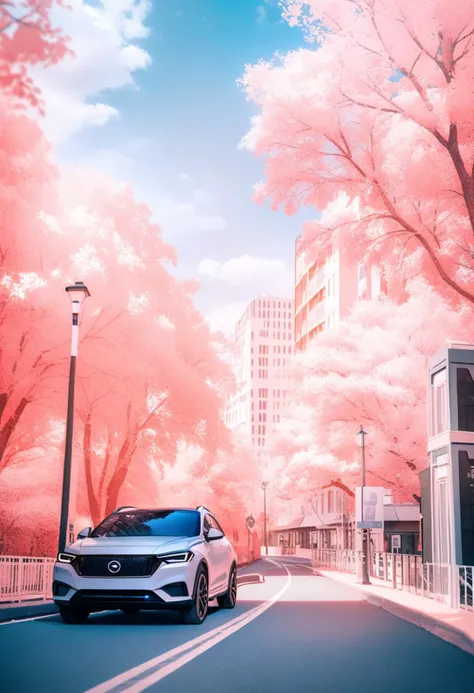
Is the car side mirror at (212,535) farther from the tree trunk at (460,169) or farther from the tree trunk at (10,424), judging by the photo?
the tree trunk at (10,424)

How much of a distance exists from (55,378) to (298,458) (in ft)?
89.4

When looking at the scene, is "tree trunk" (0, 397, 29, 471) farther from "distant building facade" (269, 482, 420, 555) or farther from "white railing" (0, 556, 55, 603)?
"distant building facade" (269, 482, 420, 555)

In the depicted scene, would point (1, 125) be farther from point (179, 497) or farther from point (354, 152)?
point (179, 497)

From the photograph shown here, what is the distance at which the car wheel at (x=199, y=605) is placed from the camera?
12.2 metres

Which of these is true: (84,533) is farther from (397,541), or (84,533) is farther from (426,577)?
(397,541)

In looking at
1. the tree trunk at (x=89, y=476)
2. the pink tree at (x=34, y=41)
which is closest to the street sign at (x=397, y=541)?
the tree trunk at (x=89, y=476)

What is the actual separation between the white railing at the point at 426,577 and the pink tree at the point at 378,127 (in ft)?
19.4

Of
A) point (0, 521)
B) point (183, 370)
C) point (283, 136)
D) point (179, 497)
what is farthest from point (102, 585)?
point (179, 497)

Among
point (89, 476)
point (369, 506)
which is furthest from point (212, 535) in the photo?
point (89, 476)

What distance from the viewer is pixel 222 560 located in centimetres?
1429

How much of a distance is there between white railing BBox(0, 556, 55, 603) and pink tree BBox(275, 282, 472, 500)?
2352cm

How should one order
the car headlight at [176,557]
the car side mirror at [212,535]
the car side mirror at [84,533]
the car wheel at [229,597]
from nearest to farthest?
the car headlight at [176,557]
the car side mirror at [84,533]
the car side mirror at [212,535]
the car wheel at [229,597]

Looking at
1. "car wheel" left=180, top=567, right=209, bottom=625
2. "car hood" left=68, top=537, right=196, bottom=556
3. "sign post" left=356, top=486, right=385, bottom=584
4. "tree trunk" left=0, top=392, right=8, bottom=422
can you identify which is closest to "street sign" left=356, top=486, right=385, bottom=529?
"sign post" left=356, top=486, right=385, bottom=584

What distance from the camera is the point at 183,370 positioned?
94.6ft
